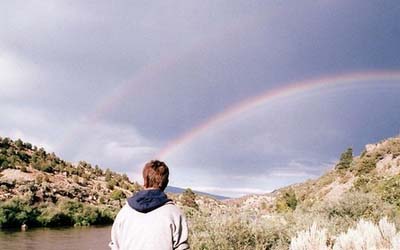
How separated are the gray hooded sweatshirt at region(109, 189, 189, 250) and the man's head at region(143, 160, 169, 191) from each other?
109mm

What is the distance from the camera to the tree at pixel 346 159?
60.1 m

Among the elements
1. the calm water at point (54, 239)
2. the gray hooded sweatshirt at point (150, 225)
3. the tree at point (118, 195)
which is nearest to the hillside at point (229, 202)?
the tree at point (118, 195)

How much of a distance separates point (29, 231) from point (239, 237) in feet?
101

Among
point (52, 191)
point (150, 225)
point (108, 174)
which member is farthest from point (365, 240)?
point (108, 174)

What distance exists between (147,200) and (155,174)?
10.8 inches

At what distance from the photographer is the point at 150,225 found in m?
4.15

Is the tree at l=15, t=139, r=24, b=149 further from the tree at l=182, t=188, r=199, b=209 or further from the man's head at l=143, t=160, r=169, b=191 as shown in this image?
the man's head at l=143, t=160, r=169, b=191

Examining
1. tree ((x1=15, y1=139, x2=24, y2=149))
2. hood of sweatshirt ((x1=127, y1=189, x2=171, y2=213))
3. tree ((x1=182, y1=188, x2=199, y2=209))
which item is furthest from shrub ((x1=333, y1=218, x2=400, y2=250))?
tree ((x1=15, y1=139, x2=24, y2=149))

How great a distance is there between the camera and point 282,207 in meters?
48.9

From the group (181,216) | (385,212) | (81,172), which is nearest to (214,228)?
(385,212)

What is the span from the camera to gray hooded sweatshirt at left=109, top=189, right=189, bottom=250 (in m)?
4.14

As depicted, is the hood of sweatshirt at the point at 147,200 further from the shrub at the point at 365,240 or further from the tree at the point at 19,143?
the tree at the point at 19,143

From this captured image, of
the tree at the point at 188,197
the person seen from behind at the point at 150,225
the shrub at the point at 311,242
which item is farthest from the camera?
the tree at the point at 188,197

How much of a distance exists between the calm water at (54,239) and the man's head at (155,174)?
89.0 ft
